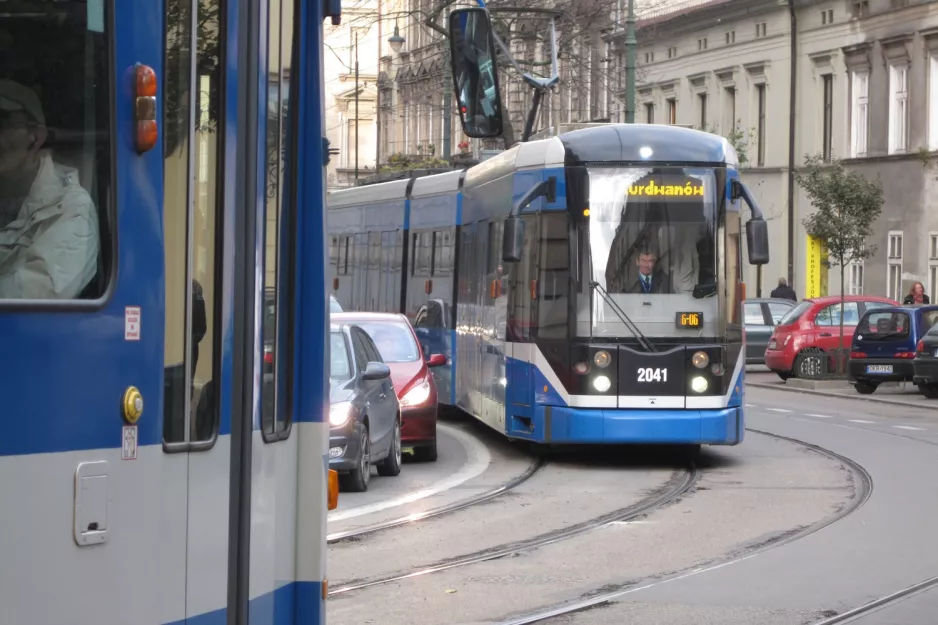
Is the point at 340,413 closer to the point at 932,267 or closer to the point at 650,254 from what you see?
the point at 650,254

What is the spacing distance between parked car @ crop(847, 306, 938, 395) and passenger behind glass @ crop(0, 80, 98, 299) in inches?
1079

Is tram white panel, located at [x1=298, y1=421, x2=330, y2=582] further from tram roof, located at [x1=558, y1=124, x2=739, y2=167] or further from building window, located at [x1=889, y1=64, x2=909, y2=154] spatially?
building window, located at [x1=889, y1=64, x2=909, y2=154]

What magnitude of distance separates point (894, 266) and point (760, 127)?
8630 mm

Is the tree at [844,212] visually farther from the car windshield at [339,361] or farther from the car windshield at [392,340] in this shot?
the car windshield at [339,361]

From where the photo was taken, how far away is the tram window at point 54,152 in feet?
11.8

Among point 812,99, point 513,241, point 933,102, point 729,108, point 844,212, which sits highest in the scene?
point 729,108

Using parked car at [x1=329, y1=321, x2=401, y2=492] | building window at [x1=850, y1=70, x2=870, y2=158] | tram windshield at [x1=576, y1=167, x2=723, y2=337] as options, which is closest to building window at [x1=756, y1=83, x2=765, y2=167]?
building window at [x1=850, y1=70, x2=870, y2=158]

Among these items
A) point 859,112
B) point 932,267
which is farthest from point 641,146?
point 859,112

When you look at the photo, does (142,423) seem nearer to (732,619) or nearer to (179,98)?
(179,98)

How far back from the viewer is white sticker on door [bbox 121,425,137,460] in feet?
12.9

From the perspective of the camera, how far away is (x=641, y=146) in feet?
55.1

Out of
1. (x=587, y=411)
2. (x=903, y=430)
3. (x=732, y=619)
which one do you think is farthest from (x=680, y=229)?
(x=732, y=619)

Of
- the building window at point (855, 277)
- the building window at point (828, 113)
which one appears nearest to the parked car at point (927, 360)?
the building window at point (855, 277)

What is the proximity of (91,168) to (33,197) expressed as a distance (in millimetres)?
182
